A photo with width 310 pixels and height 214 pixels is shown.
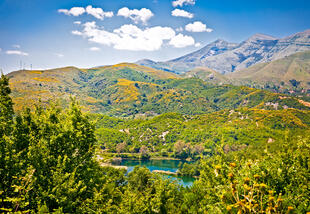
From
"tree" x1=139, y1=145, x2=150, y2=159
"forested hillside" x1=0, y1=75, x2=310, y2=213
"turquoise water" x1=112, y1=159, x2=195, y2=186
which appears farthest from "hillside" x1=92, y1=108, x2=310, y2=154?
"forested hillside" x1=0, y1=75, x2=310, y2=213

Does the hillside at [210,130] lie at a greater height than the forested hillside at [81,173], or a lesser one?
lesser

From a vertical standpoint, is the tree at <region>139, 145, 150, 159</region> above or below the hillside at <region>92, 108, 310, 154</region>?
below

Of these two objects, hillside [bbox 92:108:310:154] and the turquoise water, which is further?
hillside [bbox 92:108:310:154]

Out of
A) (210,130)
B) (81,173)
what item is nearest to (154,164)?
(210,130)

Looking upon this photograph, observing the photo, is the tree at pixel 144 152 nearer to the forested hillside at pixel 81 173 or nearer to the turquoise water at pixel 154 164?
the turquoise water at pixel 154 164

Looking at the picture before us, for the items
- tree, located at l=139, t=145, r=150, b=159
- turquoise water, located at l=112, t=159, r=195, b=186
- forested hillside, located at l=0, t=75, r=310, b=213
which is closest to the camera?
forested hillside, located at l=0, t=75, r=310, b=213

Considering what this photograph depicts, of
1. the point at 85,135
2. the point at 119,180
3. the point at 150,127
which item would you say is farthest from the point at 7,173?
the point at 150,127

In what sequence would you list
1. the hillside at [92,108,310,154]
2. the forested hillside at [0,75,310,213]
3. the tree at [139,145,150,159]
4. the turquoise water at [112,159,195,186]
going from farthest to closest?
the hillside at [92,108,310,154] → the tree at [139,145,150,159] → the turquoise water at [112,159,195,186] → the forested hillside at [0,75,310,213]

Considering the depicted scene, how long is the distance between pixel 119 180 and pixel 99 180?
44.6 metres

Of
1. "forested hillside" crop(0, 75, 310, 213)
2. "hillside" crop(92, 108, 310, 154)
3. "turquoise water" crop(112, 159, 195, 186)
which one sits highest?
"forested hillside" crop(0, 75, 310, 213)

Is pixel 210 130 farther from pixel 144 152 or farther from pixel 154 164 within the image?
pixel 154 164

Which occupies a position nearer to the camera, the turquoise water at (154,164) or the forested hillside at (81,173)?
the forested hillside at (81,173)

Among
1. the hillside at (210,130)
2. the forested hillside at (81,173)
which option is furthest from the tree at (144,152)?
the forested hillside at (81,173)

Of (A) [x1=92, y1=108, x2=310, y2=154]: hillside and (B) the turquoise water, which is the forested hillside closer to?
(B) the turquoise water
